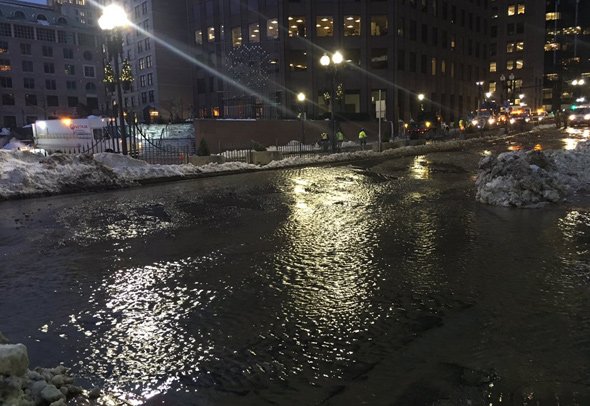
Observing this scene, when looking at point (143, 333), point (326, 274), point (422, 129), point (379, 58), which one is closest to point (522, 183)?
point (326, 274)

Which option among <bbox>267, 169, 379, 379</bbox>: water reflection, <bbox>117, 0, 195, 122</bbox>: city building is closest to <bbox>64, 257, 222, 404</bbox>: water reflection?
<bbox>267, 169, 379, 379</bbox>: water reflection

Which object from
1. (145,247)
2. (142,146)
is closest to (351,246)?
(145,247)

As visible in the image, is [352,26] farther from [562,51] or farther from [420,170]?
[562,51]

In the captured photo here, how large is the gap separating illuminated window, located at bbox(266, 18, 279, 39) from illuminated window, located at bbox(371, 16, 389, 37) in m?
12.8

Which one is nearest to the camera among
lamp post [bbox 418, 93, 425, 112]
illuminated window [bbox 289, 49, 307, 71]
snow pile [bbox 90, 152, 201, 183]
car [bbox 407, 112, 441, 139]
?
snow pile [bbox 90, 152, 201, 183]

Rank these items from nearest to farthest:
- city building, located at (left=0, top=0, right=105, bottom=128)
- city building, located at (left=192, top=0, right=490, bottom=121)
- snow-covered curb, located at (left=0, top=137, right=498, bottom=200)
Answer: snow-covered curb, located at (left=0, top=137, right=498, bottom=200) < city building, located at (left=192, top=0, right=490, bottom=121) < city building, located at (left=0, top=0, right=105, bottom=128)

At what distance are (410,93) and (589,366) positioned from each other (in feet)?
227

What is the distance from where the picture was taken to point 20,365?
390cm

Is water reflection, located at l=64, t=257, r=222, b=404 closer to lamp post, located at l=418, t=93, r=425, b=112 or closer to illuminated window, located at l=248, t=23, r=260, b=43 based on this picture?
illuminated window, located at l=248, t=23, r=260, b=43

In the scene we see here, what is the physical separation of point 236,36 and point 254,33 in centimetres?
381

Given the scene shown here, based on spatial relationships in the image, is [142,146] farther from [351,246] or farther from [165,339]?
[165,339]

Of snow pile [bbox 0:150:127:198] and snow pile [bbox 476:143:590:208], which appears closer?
snow pile [bbox 476:143:590:208]

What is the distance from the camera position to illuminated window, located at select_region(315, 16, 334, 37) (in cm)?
6475

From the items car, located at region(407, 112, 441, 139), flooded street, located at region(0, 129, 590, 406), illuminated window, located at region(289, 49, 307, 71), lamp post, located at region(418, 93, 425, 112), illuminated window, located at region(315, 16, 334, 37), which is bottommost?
flooded street, located at region(0, 129, 590, 406)
